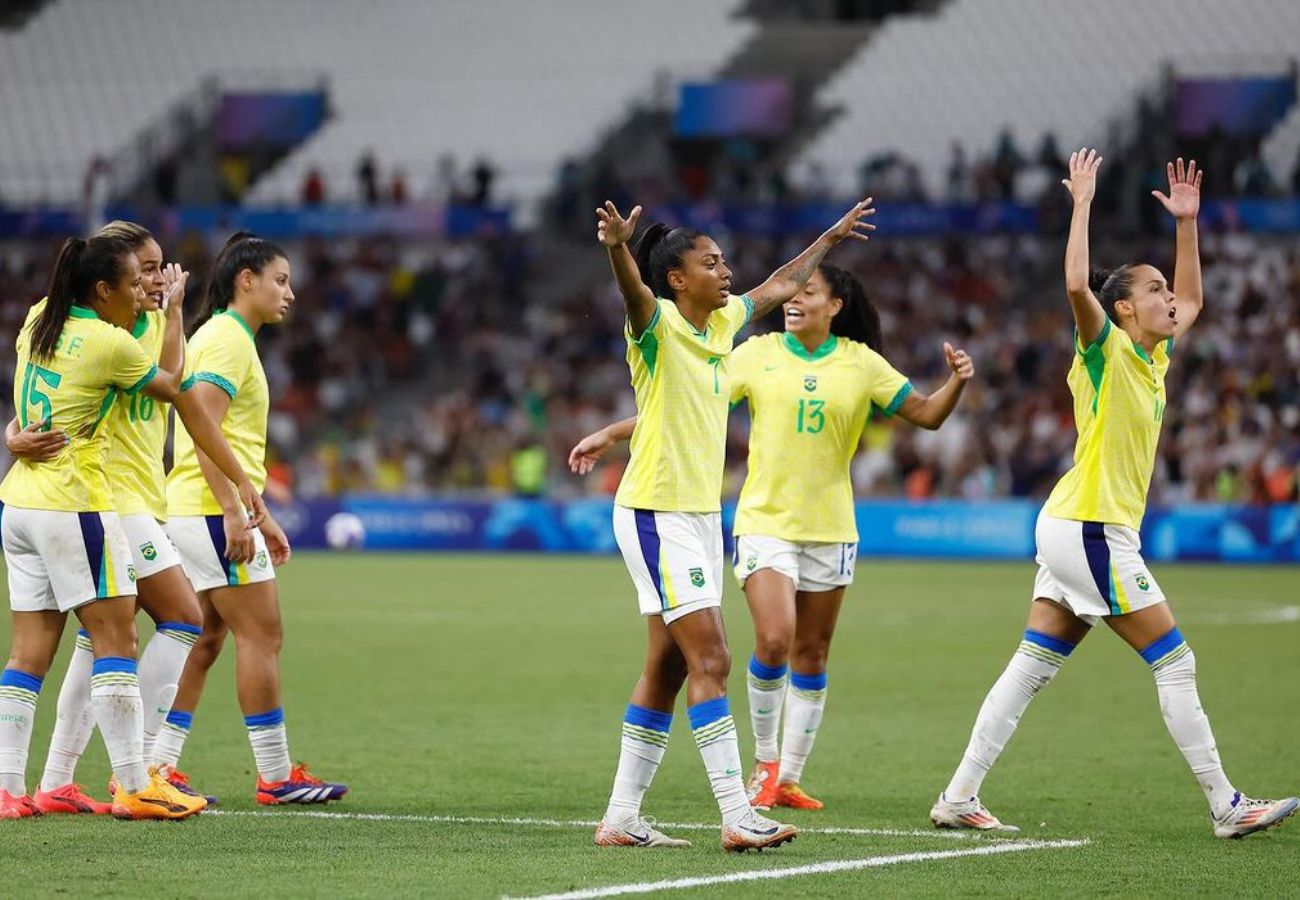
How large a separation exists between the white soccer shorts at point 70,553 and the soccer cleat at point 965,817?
3681 mm

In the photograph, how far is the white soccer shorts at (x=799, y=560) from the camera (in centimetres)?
926

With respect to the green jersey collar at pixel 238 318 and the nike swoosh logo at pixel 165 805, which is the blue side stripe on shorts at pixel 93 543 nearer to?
the nike swoosh logo at pixel 165 805

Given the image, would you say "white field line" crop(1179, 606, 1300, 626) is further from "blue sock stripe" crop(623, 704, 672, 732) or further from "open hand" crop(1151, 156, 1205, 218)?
"blue sock stripe" crop(623, 704, 672, 732)

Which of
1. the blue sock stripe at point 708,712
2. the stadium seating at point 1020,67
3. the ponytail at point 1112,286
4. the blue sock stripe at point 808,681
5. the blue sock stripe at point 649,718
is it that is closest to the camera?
the blue sock stripe at point 708,712

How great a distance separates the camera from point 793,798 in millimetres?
9250

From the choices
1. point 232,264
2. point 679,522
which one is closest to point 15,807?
point 232,264

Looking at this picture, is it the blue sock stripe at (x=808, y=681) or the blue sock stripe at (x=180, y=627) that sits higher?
the blue sock stripe at (x=180, y=627)

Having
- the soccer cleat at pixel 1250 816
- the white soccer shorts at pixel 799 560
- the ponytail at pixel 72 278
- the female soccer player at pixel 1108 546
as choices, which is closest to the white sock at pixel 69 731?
the ponytail at pixel 72 278

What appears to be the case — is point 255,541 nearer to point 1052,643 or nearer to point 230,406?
point 230,406

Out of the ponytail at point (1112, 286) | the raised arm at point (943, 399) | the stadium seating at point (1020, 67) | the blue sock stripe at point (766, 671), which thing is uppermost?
the stadium seating at point (1020, 67)

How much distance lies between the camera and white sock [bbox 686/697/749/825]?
754 cm

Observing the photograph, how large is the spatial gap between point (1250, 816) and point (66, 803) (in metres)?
5.19

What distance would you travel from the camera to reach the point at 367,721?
12.4 metres

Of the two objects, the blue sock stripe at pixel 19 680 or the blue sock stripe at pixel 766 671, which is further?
the blue sock stripe at pixel 766 671
